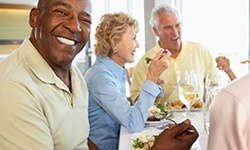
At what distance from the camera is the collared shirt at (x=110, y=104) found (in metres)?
1.43

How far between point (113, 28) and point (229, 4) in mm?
1508

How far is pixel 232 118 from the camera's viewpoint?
496mm

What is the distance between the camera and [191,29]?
319 centimetres

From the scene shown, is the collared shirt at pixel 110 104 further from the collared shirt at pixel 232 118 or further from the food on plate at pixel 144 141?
the collared shirt at pixel 232 118

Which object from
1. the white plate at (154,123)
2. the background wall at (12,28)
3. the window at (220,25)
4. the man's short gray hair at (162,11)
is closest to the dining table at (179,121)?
the white plate at (154,123)

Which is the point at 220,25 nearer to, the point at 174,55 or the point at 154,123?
the point at 174,55

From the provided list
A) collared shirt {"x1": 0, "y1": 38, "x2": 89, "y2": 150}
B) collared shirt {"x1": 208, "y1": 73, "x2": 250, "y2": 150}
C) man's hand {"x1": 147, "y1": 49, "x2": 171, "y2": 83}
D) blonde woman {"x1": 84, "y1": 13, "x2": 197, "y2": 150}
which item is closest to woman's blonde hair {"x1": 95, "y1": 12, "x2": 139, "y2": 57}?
blonde woman {"x1": 84, "y1": 13, "x2": 197, "y2": 150}

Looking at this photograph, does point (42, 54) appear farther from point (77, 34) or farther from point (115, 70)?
point (115, 70)

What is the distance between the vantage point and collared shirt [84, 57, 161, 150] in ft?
4.70

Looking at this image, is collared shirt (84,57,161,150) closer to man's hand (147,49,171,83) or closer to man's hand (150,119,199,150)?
man's hand (147,49,171,83)

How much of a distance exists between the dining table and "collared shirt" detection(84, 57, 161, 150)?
0.05 m

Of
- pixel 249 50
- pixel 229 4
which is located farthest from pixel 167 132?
pixel 229 4

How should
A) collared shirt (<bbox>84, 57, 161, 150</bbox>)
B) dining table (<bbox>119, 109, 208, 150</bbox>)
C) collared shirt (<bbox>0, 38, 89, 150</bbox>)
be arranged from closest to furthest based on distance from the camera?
collared shirt (<bbox>0, 38, 89, 150</bbox>) → dining table (<bbox>119, 109, 208, 150</bbox>) → collared shirt (<bbox>84, 57, 161, 150</bbox>)

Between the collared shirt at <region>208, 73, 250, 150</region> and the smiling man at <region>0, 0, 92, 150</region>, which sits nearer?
the collared shirt at <region>208, 73, 250, 150</region>
